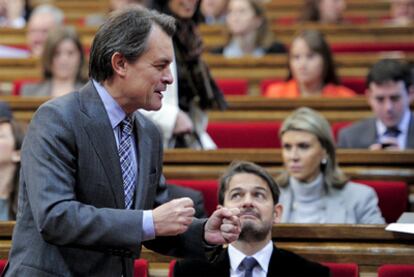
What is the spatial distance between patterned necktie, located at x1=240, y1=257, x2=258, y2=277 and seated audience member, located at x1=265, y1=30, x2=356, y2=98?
1.63 meters

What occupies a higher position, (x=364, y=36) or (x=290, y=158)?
(x=364, y=36)

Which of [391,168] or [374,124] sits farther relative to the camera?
[374,124]

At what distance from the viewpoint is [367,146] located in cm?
319

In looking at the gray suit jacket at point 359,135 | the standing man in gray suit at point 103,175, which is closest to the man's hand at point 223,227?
the standing man in gray suit at point 103,175

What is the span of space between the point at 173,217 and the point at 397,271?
668 mm

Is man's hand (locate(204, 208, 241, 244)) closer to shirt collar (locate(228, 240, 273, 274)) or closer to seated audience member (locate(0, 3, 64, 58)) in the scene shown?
shirt collar (locate(228, 240, 273, 274))

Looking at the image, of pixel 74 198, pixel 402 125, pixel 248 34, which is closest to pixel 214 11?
pixel 248 34

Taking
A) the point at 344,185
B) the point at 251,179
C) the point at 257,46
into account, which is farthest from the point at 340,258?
the point at 257,46

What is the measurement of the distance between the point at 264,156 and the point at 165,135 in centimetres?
30

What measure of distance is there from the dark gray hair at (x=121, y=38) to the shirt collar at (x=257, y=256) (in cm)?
65

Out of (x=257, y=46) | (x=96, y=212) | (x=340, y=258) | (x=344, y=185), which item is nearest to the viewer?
(x=96, y=212)

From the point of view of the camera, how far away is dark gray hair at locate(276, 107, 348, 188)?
2.69 metres

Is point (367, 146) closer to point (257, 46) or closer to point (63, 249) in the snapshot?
point (257, 46)

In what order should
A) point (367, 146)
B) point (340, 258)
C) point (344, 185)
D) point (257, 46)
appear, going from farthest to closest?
point (257, 46)
point (367, 146)
point (344, 185)
point (340, 258)
